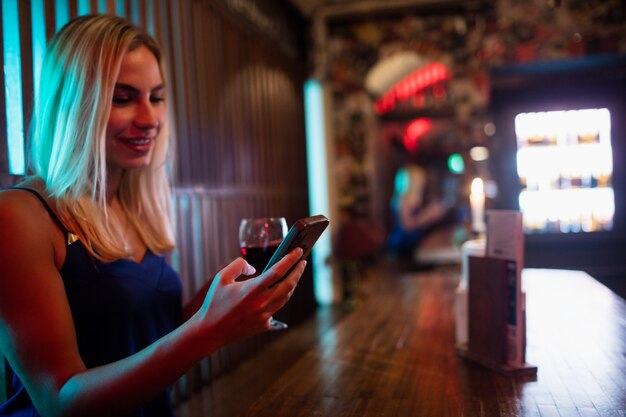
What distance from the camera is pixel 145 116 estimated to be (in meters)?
1.47

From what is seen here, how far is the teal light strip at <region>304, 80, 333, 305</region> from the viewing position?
5910 millimetres

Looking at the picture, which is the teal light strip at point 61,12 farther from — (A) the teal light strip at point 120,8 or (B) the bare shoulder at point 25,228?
(B) the bare shoulder at point 25,228

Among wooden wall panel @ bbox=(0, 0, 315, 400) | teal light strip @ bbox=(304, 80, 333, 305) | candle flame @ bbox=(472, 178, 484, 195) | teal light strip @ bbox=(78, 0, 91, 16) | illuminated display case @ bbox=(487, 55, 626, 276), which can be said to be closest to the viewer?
teal light strip @ bbox=(78, 0, 91, 16)

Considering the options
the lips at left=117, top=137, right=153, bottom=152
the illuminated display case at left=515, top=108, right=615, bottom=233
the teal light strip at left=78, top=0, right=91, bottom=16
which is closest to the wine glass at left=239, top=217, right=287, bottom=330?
the lips at left=117, top=137, right=153, bottom=152

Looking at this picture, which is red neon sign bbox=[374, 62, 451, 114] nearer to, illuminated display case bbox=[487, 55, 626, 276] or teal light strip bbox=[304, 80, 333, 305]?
teal light strip bbox=[304, 80, 333, 305]

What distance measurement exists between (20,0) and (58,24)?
22 centimetres

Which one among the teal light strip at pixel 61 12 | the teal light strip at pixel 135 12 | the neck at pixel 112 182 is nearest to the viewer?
the neck at pixel 112 182

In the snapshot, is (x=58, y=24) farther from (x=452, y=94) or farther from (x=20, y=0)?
(x=452, y=94)

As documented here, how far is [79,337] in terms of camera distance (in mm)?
1310

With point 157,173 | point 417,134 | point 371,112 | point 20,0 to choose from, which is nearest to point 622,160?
point 371,112

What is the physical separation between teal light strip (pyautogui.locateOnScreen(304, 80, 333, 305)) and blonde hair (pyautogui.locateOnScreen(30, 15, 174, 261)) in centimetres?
447

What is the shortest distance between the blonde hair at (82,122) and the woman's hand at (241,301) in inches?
18.6

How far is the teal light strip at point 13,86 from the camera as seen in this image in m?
1.85

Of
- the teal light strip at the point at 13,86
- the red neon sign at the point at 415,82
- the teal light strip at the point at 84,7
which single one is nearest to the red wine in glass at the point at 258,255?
the teal light strip at the point at 13,86
